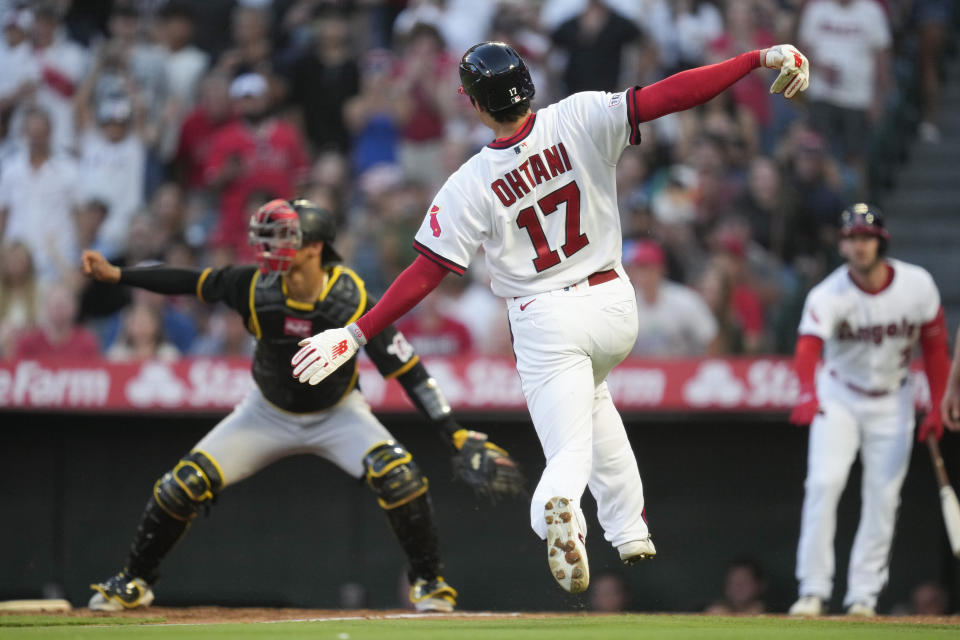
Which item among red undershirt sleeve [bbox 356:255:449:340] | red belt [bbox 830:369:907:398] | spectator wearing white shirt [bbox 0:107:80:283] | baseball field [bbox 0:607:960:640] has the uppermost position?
spectator wearing white shirt [bbox 0:107:80:283]

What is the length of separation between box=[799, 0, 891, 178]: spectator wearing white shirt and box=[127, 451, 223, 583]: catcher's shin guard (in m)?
5.72

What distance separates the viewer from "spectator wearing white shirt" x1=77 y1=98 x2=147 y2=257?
10117 millimetres

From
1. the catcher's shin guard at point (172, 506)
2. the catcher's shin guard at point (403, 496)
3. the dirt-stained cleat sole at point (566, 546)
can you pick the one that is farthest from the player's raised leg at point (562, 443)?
the catcher's shin guard at point (172, 506)

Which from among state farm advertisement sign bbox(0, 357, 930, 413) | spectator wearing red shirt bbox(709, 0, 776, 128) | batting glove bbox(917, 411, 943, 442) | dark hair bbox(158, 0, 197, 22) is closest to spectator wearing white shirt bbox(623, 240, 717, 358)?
state farm advertisement sign bbox(0, 357, 930, 413)

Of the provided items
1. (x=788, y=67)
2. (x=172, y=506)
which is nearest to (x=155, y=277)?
(x=172, y=506)

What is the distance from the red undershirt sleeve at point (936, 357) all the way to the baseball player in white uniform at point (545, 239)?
2.81 metres

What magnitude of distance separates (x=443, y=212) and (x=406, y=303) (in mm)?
369

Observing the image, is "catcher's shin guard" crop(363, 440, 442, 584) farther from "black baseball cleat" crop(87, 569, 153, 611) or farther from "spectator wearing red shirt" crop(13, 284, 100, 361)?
"spectator wearing red shirt" crop(13, 284, 100, 361)

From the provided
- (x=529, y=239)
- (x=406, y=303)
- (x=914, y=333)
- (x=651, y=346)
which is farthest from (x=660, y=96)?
(x=651, y=346)

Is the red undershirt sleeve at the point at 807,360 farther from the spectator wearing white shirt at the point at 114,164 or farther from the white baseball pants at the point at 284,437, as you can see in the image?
the spectator wearing white shirt at the point at 114,164

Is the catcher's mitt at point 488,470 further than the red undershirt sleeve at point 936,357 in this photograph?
No

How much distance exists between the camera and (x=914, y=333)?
7.09 metres

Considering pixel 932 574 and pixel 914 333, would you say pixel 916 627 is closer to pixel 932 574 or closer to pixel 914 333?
pixel 914 333

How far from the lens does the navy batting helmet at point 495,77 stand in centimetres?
481
